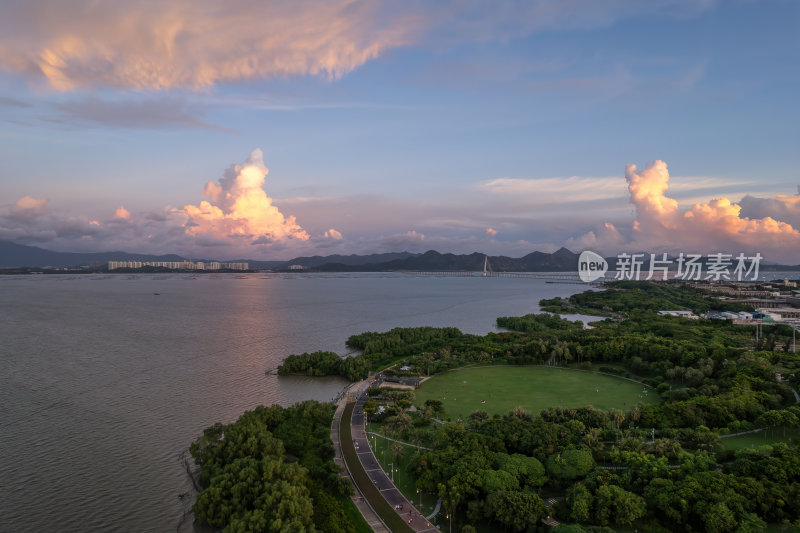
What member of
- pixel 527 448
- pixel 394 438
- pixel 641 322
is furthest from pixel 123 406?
pixel 641 322

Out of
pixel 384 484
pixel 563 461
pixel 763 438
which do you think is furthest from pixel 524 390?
pixel 384 484

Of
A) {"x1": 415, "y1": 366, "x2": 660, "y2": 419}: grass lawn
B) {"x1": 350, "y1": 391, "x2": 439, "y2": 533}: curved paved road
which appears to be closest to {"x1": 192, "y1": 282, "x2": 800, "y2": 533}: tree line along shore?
{"x1": 415, "y1": 366, "x2": 660, "y2": 419}: grass lawn

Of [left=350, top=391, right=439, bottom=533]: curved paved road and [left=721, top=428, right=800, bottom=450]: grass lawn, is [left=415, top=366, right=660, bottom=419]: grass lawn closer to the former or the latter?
[left=350, top=391, right=439, bottom=533]: curved paved road

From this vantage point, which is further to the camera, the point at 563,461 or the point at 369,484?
the point at 369,484

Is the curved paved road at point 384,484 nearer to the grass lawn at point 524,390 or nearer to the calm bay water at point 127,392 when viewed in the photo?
the grass lawn at point 524,390

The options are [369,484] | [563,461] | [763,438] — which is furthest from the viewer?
[763,438]

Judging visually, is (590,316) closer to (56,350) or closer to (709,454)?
(709,454)

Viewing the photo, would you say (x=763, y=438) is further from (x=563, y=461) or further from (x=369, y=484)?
(x=369, y=484)
